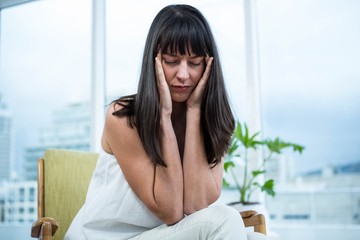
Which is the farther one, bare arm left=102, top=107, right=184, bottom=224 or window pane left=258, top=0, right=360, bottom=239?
window pane left=258, top=0, right=360, bottom=239

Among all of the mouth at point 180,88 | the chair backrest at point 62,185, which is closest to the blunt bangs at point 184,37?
the mouth at point 180,88

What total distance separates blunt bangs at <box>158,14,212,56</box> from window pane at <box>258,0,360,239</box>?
1.55 metres

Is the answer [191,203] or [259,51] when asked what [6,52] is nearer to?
[259,51]

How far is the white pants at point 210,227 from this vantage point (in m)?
0.96

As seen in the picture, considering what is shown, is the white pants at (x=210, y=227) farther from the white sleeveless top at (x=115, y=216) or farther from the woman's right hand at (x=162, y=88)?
the woman's right hand at (x=162, y=88)

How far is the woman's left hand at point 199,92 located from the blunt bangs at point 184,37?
0.18 ft

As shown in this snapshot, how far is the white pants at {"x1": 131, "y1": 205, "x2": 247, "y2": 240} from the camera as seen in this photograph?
956mm

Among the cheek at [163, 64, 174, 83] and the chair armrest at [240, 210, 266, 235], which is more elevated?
the cheek at [163, 64, 174, 83]

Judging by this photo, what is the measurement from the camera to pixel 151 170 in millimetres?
1164

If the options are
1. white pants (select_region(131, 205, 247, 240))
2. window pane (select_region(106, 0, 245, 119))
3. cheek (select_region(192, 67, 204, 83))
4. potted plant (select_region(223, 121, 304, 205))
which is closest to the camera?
white pants (select_region(131, 205, 247, 240))

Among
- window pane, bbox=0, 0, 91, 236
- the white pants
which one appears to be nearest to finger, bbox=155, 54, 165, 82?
the white pants

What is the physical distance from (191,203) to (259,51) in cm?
174

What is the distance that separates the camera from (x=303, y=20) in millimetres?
2664

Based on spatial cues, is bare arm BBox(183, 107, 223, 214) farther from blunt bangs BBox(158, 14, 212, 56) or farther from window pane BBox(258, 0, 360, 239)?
window pane BBox(258, 0, 360, 239)
